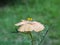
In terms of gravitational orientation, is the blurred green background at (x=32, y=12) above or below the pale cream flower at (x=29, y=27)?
below

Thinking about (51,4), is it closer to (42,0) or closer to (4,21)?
(42,0)

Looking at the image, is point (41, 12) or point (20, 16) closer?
point (20, 16)

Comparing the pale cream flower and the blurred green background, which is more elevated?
the pale cream flower

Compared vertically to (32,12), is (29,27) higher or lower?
higher

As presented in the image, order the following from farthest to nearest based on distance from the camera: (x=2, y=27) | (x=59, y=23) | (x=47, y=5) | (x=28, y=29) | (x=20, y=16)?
(x=47, y=5)
(x=20, y=16)
(x=59, y=23)
(x=2, y=27)
(x=28, y=29)

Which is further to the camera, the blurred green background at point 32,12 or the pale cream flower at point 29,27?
the blurred green background at point 32,12

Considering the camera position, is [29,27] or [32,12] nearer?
[29,27]

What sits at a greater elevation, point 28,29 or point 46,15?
point 28,29

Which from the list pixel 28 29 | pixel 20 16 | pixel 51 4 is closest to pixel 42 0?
pixel 51 4

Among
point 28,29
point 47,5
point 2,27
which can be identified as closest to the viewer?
point 28,29

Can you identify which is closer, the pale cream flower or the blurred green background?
the pale cream flower
